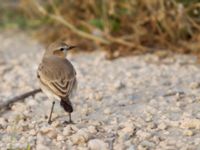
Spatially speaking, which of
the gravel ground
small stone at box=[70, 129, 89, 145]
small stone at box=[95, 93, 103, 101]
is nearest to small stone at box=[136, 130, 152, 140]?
the gravel ground

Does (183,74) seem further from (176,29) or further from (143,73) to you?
(176,29)

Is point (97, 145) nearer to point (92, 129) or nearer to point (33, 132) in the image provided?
point (92, 129)

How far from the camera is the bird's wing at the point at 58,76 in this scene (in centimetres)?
680

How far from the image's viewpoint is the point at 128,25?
396 inches

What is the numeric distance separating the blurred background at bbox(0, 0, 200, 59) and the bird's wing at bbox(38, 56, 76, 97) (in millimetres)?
2191

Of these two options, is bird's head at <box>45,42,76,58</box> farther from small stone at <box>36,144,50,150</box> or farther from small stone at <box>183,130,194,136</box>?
small stone at <box>183,130,194,136</box>

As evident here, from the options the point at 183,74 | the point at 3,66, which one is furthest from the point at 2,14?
the point at 183,74

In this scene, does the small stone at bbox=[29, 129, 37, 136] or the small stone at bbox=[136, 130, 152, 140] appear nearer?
the small stone at bbox=[136, 130, 152, 140]

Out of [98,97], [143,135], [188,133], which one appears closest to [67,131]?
[143,135]

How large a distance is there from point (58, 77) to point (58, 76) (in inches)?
0.7

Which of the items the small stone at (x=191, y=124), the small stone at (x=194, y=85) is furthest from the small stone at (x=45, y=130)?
the small stone at (x=194, y=85)

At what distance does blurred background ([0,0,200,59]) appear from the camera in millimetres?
9391

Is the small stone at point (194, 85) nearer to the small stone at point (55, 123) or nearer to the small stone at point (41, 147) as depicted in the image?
the small stone at point (55, 123)

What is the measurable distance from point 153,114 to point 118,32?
11.5 feet
